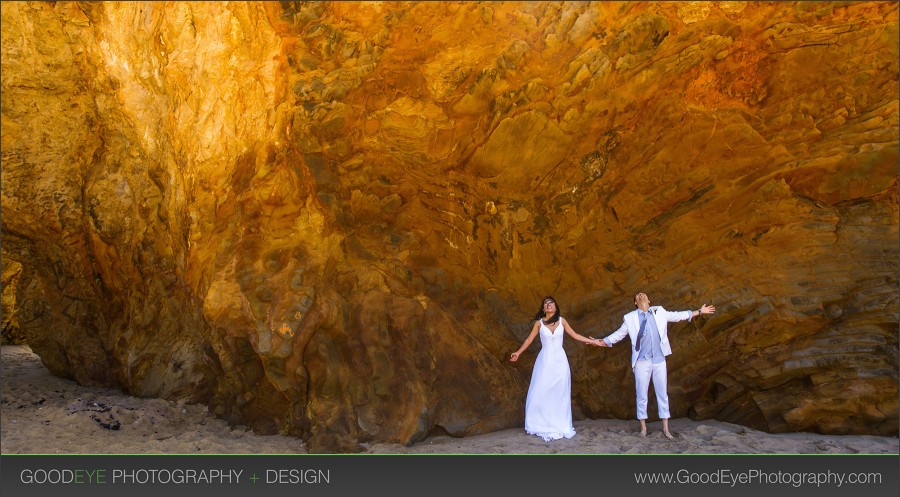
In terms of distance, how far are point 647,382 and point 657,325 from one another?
570 mm

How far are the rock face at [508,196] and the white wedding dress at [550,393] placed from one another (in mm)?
347

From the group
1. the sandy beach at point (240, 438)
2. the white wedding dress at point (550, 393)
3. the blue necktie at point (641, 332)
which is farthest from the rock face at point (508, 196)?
the blue necktie at point (641, 332)

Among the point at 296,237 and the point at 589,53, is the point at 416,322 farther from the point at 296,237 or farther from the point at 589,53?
the point at 589,53

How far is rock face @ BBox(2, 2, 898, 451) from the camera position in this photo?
18.3 feet

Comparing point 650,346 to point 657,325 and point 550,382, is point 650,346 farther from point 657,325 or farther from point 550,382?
point 550,382

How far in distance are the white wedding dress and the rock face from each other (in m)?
0.35

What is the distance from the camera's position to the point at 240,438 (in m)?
5.93

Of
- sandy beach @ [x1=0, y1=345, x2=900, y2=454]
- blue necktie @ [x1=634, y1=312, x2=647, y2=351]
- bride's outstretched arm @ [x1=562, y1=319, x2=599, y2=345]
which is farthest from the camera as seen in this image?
bride's outstretched arm @ [x1=562, y1=319, x2=599, y2=345]

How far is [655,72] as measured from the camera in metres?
5.83

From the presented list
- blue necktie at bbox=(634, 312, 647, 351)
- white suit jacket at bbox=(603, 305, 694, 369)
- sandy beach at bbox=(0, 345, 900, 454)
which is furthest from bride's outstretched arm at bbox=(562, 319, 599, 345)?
sandy beach at bbox=(0, 345, 900, 454)

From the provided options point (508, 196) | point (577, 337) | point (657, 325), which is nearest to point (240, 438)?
point (577, 337)

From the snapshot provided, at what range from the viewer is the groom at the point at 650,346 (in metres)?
5.62

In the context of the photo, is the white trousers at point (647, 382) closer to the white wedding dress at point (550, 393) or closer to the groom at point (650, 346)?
the groom at point (650, 346)

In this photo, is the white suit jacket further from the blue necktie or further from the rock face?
the rock face
